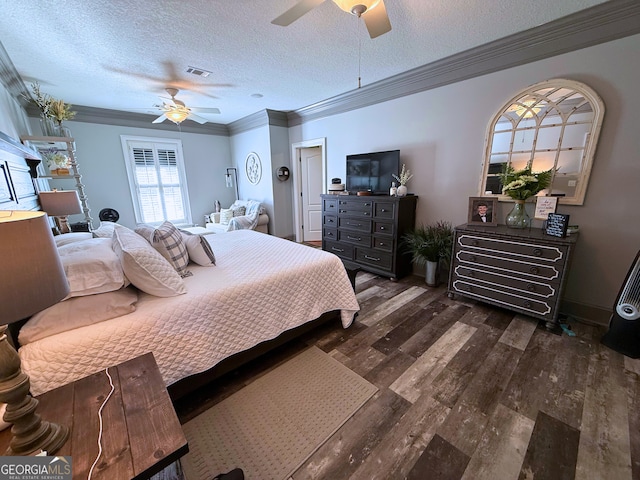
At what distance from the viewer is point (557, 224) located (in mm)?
2230

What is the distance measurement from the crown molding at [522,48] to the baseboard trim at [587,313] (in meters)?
2.30

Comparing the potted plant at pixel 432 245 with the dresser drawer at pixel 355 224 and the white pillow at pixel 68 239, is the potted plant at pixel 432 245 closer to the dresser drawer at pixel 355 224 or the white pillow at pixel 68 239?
the dresser drawer at pixel 355 224

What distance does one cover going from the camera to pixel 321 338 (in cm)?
228

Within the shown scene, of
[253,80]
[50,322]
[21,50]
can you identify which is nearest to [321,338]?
[50,322]

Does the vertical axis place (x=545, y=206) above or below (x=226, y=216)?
above

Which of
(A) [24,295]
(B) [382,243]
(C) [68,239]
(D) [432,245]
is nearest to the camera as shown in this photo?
(A) [24,295]

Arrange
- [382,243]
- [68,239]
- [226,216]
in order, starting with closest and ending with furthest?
[68,239], [382,243], [226,216]

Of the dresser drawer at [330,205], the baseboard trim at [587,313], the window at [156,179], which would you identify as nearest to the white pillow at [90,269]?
the dresser drawer at [330,205]

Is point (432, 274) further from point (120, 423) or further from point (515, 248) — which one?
point (120, 423)

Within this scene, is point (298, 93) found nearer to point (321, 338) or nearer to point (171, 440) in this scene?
point (321, 338)

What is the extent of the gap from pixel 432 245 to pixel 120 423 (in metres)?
3.09

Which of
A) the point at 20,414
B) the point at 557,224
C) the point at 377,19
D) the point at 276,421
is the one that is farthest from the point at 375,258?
the point at 20,414

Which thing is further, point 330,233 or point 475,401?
point 330,233

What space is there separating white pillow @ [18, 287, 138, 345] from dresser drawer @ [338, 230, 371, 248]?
9.08 ft
